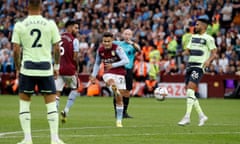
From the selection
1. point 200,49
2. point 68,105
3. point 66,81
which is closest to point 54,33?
point 200,49

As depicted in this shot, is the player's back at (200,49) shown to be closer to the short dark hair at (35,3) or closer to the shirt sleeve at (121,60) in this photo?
the shirt sleeve at (121,60)

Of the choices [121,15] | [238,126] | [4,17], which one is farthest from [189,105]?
[4,17]

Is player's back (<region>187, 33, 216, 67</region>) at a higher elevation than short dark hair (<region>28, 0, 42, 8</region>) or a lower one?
lower

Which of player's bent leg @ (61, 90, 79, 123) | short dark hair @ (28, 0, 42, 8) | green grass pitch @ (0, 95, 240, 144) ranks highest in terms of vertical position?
short dark hair @ (28, 0, 42, 8)

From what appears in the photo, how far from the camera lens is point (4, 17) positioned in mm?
45594

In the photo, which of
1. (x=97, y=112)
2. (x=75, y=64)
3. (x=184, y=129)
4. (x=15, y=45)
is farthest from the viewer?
(x=97, y=112)

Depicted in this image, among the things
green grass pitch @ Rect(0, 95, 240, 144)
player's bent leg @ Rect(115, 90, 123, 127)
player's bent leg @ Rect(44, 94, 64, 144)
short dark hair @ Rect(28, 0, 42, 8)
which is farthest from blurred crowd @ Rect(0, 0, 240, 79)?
short dark hair @ Rect(28, 0, 42, 8)

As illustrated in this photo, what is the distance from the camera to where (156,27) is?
38.0 meters

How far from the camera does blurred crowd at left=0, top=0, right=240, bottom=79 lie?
35.1 meters

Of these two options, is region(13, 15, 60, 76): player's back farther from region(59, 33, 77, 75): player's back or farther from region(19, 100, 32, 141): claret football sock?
region(59, 33, 77, 75): player's back

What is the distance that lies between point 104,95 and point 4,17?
11875 mm

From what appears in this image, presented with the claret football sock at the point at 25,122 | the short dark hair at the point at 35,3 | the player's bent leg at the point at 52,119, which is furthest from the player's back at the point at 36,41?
the claret football sock at the point at 25,122

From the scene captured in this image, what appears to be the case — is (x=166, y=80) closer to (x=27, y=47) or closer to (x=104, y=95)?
(x=104, y=95)

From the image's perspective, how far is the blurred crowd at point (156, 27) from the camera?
35094mm
